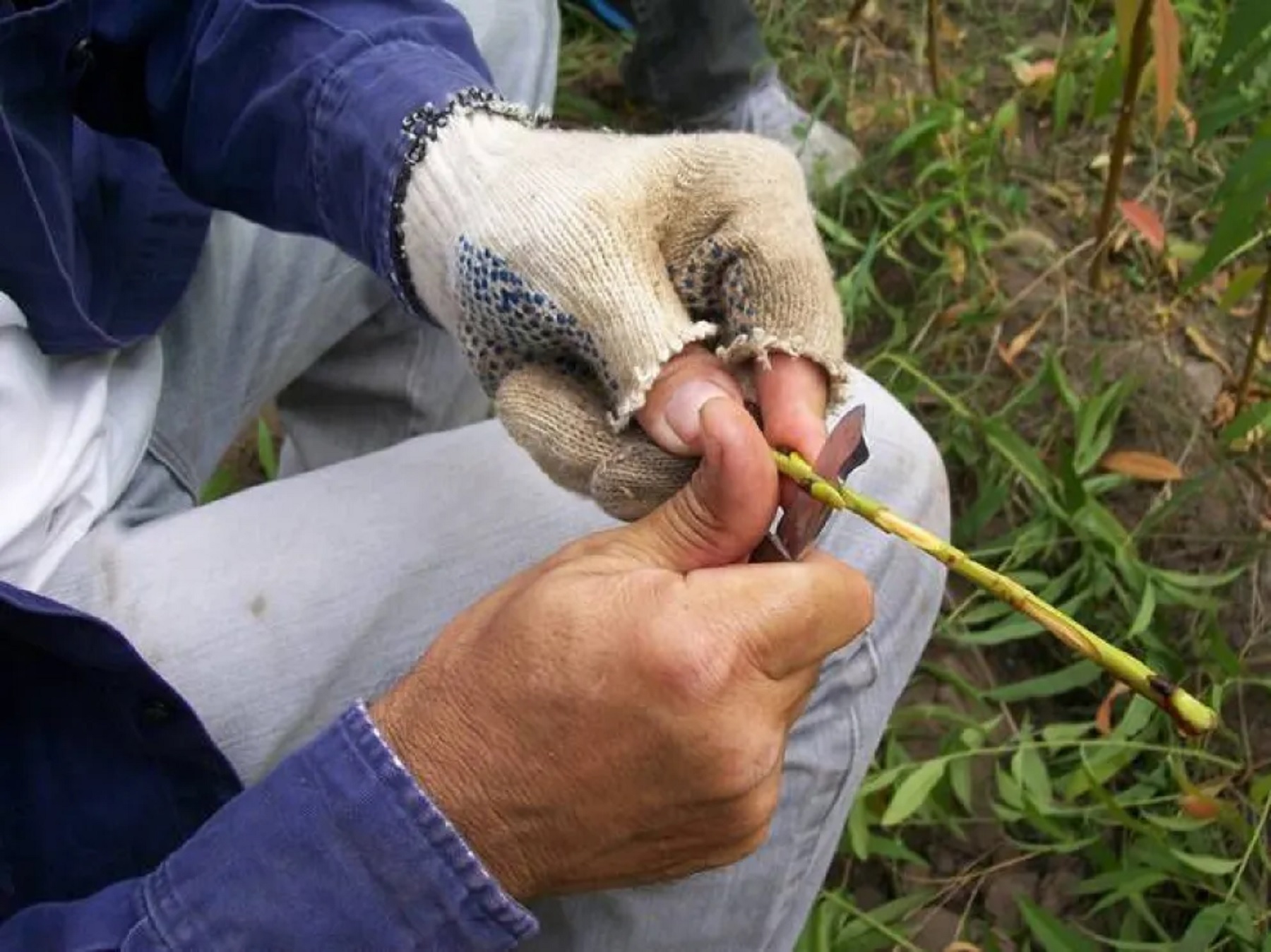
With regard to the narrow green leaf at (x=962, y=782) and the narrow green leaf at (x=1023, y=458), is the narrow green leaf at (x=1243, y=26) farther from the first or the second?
the narrow green leaf at (x=962, y=782)

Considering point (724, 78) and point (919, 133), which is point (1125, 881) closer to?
point (919, 133)

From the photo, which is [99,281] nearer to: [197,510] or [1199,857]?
[197,510]

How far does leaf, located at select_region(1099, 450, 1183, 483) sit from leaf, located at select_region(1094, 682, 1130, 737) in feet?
0.62

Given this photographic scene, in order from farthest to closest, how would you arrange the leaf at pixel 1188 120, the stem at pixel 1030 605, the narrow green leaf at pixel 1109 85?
the leaf at pixel 1188 120 → the narrow green leaf at pixel 1109 85 → the stem at pixel 1030 605

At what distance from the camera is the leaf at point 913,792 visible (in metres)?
0.96

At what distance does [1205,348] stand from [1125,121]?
0.26 metres

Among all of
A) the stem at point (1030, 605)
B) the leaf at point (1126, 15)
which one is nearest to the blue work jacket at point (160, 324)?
the stem at point (1030, 605)

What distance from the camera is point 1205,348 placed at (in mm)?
1240

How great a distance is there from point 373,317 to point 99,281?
0.26m

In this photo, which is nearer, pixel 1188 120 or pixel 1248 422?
pixel 1248 422

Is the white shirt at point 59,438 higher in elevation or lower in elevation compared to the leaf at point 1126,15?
lower

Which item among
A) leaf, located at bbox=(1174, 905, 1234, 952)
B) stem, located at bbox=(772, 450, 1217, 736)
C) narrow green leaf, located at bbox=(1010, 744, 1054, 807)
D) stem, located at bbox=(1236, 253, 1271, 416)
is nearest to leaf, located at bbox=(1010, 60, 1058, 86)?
stem, located at bbox=(1236, 253, 1271, 416)

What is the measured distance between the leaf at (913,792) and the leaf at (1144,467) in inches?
12.0

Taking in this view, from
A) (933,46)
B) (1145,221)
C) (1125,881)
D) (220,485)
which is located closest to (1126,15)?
(1145,221)
